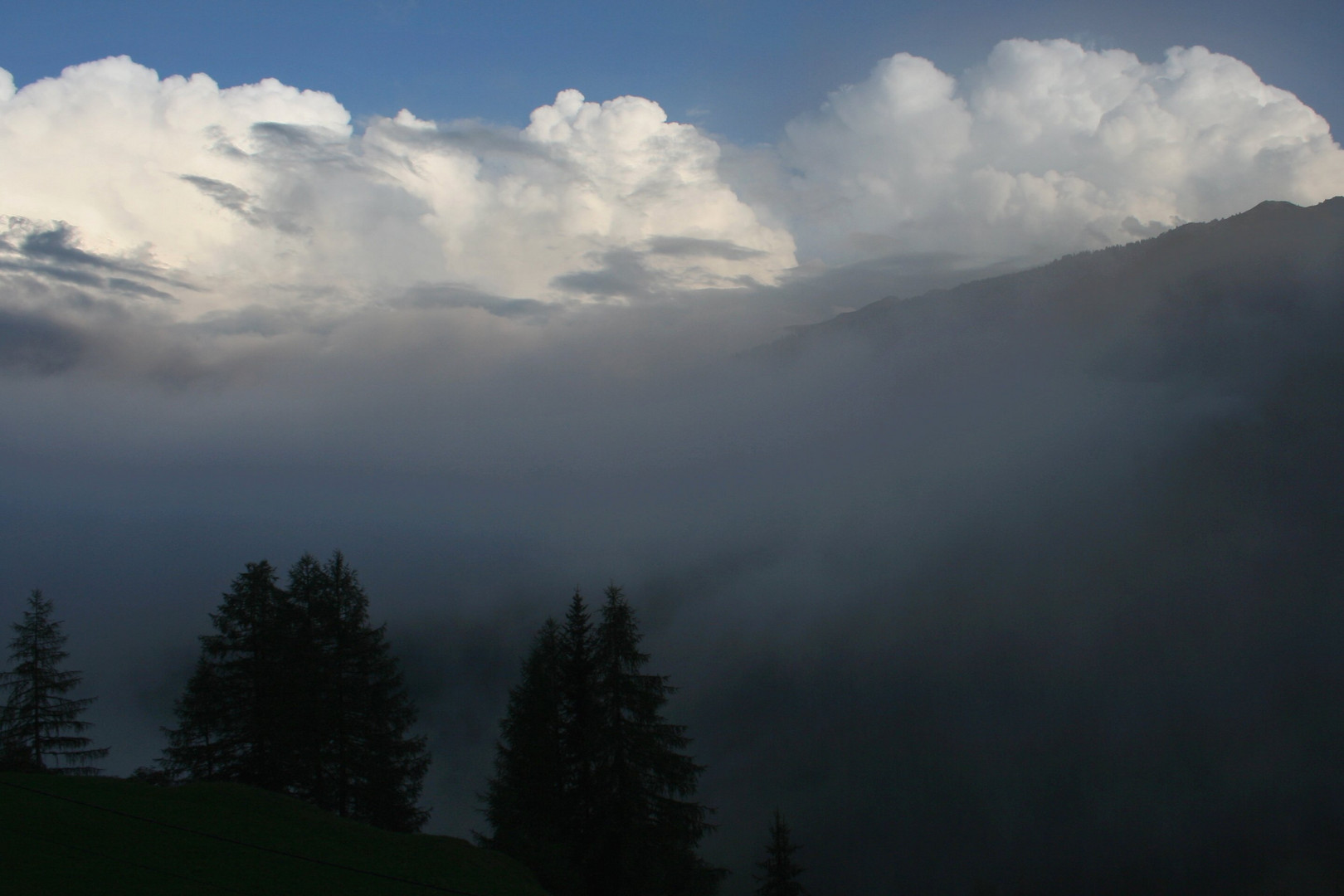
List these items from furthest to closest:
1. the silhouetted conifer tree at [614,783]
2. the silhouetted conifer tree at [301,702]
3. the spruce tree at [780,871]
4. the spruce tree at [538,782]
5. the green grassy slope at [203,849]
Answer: the spruce tree at [780,871]
the silhouetted conifer tree at [301,702]
the spruce tree at [538,782]
the silhouetted conifer tree at [614,783]
the green grassy slope at [203,849]

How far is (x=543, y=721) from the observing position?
28.8 meters

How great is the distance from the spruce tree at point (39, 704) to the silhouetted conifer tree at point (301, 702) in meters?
3.37

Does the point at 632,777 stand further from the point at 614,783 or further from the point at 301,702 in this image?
the point at 301,702

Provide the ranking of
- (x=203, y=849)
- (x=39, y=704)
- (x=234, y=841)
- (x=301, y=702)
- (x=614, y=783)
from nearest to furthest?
(x=203, y=849), (x=234, y=841), (x=614, y=783), (x=301, y=702), (x=39, y=704)

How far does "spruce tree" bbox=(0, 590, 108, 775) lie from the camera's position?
2827 cm

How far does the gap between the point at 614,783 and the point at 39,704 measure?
22174 mm

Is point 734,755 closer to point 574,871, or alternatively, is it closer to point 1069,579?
point 1069,579

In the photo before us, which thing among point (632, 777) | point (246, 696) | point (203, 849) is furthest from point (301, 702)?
point (632, 777)

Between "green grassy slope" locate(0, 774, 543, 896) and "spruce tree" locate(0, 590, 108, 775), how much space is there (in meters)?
11.1

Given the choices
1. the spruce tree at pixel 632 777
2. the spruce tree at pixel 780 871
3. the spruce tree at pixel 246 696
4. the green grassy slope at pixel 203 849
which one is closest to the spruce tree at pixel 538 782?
the spruce tree at pixel 632 777

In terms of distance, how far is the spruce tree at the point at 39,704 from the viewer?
2827 centimetres

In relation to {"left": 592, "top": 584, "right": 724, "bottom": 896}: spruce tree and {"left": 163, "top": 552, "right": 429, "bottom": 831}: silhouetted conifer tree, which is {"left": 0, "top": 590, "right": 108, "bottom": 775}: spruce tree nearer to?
{"left": 163, "top": 552, "right": 429, "bottom": 831}: silhouetted conifer tree

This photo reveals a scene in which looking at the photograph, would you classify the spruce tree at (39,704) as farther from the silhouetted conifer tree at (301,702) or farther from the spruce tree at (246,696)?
the spruce tree at (246,696)

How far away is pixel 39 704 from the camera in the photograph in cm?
2852
